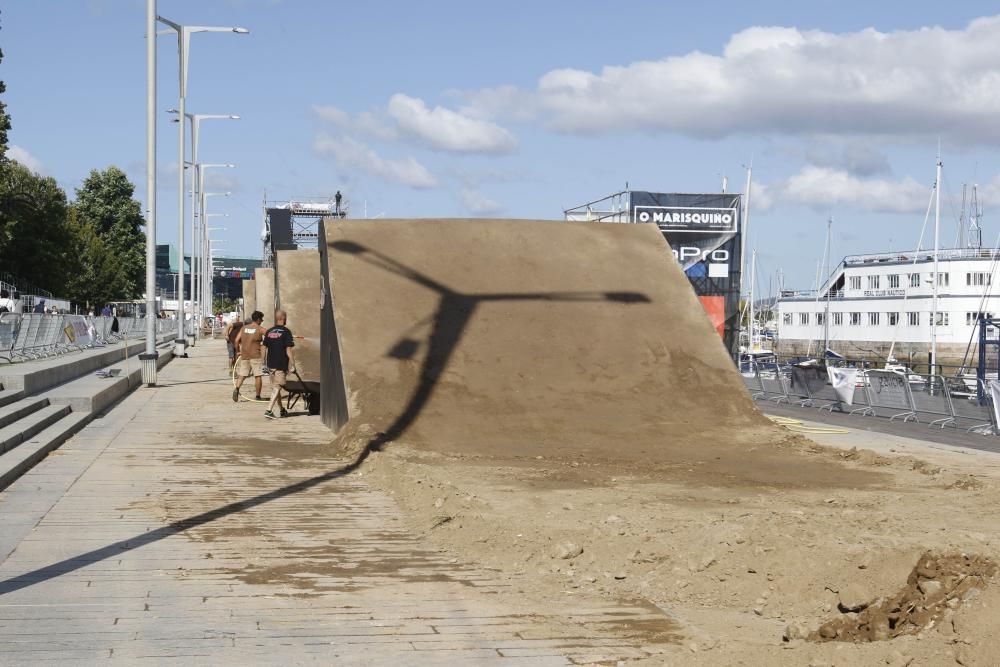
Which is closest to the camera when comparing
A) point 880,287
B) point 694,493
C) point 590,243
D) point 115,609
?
point 115,609

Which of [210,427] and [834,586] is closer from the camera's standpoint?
[834,586]

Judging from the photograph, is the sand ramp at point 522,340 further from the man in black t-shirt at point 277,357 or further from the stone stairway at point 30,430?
the stone stairway at point 30,430

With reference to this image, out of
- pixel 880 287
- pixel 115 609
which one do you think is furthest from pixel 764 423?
pixel 880 287

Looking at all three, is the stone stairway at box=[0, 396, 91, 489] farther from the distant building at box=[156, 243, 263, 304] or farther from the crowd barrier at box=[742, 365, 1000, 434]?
the distant building at box=[156, 243, 263, 304]

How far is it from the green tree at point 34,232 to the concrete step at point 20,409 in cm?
4956

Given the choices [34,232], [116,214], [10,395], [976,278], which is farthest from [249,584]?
[116,214]

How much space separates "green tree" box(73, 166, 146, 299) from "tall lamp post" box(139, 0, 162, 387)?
244ft

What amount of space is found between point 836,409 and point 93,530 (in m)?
22.3

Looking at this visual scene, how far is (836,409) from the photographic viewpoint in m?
28.3

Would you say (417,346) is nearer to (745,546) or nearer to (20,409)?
(20,409)

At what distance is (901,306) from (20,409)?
69861 millimetres

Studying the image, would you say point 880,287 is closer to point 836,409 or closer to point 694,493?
point 836,409

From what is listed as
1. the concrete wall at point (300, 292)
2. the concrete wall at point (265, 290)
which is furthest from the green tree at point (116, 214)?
the concrete wall at point (300, 292)

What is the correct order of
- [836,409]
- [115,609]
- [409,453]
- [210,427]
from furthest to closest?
[836,409] → [210,427] → [409,453] → [115,609]
